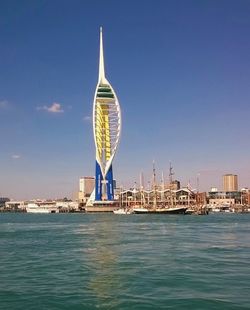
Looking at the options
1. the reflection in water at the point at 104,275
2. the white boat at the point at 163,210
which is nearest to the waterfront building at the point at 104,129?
the white boat at the point at 163,210

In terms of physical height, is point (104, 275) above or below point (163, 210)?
below

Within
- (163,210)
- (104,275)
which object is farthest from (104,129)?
(104,275)

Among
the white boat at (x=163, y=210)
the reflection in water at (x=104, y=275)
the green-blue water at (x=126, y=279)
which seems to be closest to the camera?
the green-blue water at (x=126, y=279)

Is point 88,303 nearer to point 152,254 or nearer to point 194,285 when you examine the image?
point 194,285

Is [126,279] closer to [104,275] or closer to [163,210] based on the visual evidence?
[104,275]

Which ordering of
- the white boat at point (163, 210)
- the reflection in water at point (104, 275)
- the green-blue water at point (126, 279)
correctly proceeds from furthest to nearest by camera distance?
the white boat at point (163, 210) → the reflection in water at point (104, 275) → the green-blue water at point (126, 279)

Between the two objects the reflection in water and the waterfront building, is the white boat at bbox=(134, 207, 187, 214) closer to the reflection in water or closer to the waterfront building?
the waterfront building

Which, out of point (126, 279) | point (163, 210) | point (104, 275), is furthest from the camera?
point (163, 210)

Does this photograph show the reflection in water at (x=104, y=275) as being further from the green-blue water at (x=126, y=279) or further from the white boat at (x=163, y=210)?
the white boat at (x=163, y=210)

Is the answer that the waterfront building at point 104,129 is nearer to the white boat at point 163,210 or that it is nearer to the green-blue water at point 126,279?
the white boat at point 163,210

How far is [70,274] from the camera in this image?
20172mm

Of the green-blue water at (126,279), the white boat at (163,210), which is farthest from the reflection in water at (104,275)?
the white boat at (163,210)

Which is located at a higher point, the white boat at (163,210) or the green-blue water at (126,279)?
the white boat at (163,210)

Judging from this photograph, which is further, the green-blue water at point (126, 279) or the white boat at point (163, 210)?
the white boat at point (163, 210)
